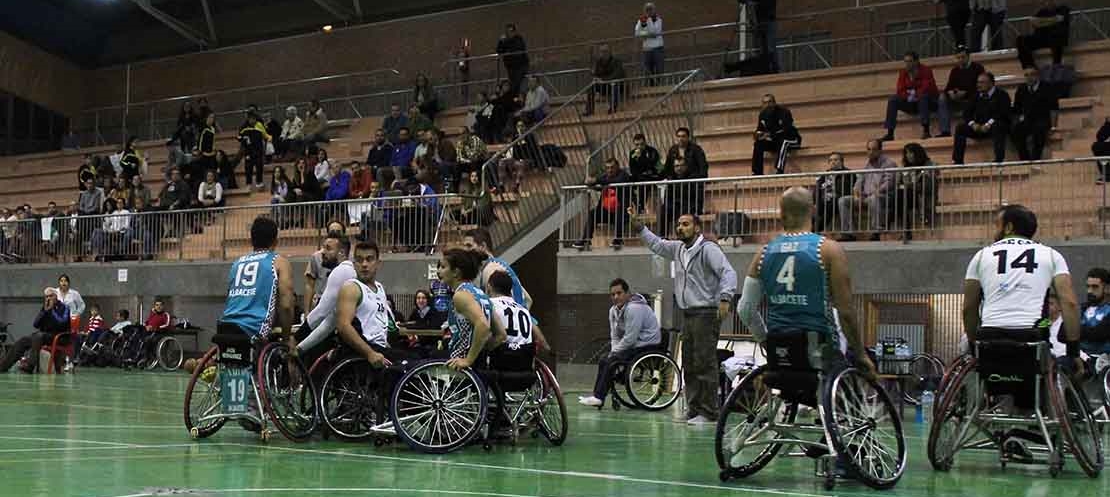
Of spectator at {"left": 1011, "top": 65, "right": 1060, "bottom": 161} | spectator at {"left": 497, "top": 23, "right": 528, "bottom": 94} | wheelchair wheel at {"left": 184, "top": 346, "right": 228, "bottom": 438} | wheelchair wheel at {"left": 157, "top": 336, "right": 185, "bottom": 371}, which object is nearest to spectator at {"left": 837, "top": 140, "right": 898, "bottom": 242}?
→ spectator at {"left": 1011, "top": 65, "right": 1060, "bottom": 161}

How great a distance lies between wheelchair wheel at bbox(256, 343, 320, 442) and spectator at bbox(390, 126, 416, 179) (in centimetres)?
1377

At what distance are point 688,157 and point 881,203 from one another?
3171 millimetres

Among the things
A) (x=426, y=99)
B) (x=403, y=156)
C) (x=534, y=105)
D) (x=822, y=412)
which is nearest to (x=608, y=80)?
(x=534, y=105)

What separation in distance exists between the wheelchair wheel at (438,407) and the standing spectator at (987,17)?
14.6 meters

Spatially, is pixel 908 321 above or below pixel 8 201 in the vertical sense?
below

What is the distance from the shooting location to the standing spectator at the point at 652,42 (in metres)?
25.2

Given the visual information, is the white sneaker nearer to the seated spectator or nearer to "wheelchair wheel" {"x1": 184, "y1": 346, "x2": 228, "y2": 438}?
"wheelchair wheel" {"x1": 184, "y1": 346, "x2": 228, "y2": 438}

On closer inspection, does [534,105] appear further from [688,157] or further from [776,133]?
[688,157]

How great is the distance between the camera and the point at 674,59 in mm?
27781

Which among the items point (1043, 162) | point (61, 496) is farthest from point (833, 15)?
point (61, 496)

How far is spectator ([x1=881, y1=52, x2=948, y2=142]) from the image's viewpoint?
2033cm

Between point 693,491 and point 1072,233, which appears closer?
point 693,491

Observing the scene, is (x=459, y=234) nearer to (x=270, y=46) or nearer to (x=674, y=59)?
(x=674, y=59)

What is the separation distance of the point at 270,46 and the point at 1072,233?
81.4ft
